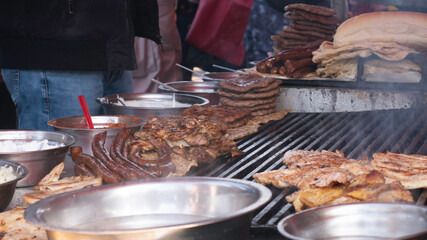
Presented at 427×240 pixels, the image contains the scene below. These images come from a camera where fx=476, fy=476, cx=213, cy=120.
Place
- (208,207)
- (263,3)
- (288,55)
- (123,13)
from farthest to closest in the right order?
(263,3), (288,55), (123,13), (208,207)

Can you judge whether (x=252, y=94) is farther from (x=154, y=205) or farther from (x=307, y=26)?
(x=154, y=205)

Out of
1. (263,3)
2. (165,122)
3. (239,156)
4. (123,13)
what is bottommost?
(239,156)

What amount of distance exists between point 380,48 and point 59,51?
310cm

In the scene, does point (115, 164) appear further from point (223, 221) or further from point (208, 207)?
point (223, 221)

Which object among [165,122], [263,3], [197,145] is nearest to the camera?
[197,145]

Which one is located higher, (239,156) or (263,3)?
(263,3)

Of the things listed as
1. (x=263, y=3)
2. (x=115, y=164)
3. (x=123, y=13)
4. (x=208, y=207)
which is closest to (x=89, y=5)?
(x=123, y=13)

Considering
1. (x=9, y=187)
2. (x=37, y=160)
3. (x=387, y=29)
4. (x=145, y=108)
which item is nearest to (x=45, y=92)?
(x=145, y=108)

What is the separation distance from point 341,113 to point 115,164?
276cm

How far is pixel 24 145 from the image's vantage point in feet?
9.87

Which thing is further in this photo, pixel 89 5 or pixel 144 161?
pixel 89 5

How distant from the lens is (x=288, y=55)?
17.3 feet

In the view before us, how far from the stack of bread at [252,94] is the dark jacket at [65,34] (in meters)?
1.11

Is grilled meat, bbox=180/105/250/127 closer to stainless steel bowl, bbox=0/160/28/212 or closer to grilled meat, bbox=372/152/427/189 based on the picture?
grilled meat, bbox=372/152/427/189
